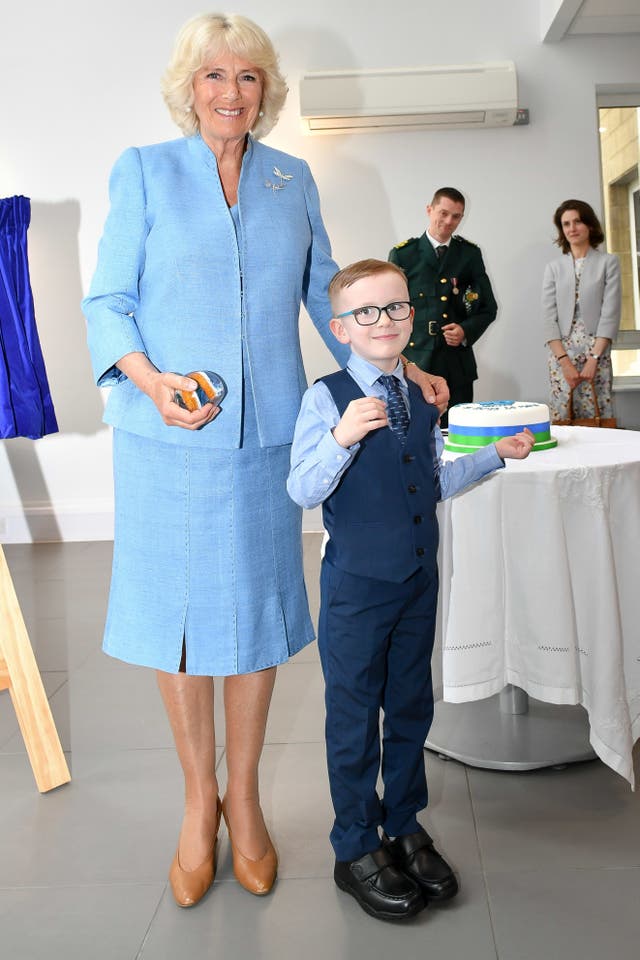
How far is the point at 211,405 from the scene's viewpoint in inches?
62.2

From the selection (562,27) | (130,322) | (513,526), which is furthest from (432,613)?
(562,27)

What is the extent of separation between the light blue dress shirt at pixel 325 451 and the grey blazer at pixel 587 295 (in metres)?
3.85

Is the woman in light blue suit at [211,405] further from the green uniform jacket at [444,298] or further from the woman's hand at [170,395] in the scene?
the green uniform jacket at [444,298]

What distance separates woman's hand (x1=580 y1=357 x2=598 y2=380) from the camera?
210 inches

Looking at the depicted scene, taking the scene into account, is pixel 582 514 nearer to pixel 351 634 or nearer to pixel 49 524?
pixel 351 634

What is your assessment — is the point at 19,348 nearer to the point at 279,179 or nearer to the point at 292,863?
the point at 279,179

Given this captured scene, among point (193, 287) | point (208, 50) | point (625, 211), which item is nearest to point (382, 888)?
point (193, 287)

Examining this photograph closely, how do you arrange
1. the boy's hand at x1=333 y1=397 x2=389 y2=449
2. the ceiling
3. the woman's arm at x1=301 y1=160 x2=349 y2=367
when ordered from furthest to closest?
the ceiling < the woman's arm at x1=301 y1=160 x2=349 y2=367 < the boy's hand at x1=333 y1=397 x2=389 y2=449

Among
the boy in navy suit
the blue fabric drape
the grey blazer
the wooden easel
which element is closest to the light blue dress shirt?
the boy in navy suit

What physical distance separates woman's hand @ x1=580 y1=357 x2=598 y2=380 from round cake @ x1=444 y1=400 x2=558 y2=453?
2969 millimetres

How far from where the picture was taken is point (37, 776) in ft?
7.92

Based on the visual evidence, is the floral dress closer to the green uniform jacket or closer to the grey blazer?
the grey blazer

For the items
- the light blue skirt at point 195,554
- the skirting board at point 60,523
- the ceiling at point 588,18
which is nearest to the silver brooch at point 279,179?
the light blue skirt at point 195,554

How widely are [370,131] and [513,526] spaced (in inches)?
165
